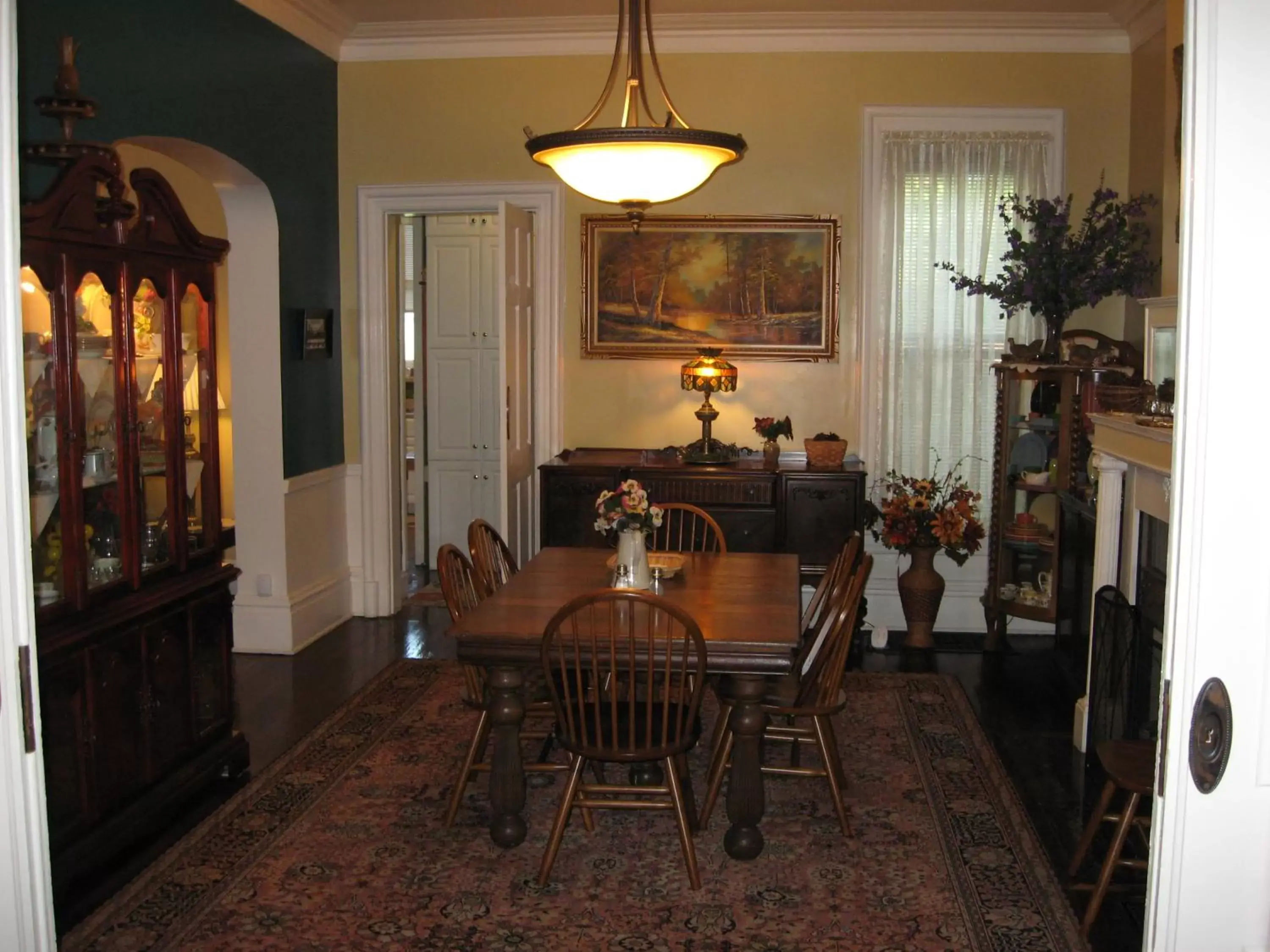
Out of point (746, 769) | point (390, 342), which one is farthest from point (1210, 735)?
point (390, 342)

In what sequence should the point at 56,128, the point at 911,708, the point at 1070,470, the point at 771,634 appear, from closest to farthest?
the point at 771,634 → the point at 56,128 → the point at 911,708 → the point at 1070,470

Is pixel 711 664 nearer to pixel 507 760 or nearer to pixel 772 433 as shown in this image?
pixel 507 760

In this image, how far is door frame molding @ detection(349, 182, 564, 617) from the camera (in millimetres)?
6371

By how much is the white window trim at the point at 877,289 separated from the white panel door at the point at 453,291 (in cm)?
256

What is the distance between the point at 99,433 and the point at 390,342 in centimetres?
309

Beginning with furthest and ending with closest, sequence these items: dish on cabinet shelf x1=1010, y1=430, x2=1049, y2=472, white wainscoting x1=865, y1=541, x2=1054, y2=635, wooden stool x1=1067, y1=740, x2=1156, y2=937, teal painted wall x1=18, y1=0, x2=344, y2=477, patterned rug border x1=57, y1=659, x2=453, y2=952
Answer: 1. white wainscoting x1=865, y1=541, x2=1054, y2=635
2. dish on cabinet shelf x1=1010, y1=430, x2=1049, y2=472
3. teal painted wall x1=18, y1=0, x2=344, y2=477
4. patterned rug border x1=57, y1=659, x2=453, y2=952
5. wooden stool x1=1067, y1=740, x2=1156, y2=937

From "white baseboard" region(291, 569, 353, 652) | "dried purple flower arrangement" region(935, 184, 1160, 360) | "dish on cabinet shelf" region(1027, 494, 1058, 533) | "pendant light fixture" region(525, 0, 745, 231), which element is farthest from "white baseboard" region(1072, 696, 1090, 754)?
"white baseboard" region(291, 569, 353, 652)

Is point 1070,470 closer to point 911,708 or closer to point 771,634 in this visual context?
point 911,708

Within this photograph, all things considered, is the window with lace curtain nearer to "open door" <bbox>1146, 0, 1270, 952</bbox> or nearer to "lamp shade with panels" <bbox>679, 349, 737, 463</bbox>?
"lamp shade with panels" <bbox>679, 349, 737, 463</bbox>

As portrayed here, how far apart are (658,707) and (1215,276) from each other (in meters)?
2.54

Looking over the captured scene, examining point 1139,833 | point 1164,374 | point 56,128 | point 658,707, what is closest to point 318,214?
point 56,128

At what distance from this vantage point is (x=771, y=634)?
3389mm

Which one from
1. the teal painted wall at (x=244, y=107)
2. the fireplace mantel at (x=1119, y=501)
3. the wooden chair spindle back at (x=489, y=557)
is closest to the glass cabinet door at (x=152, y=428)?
the teal painted wall at (x=244, y=107)

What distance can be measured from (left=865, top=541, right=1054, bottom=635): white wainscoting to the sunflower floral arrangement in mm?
285
